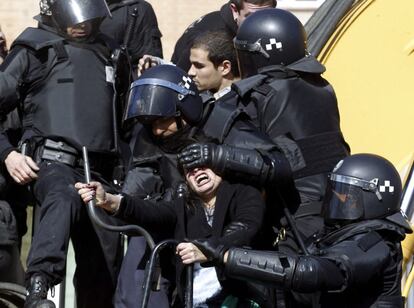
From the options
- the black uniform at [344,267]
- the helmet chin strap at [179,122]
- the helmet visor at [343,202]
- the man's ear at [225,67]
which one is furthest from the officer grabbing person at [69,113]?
the black uniform at [344,267]

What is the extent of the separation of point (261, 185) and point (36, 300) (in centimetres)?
143

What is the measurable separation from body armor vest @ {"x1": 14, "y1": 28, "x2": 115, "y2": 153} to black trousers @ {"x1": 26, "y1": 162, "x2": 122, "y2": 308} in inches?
7.6

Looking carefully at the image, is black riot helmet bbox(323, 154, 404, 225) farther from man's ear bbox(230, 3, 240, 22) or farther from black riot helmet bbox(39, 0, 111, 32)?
black riot helmet bbox(39, 0, 111, 32)

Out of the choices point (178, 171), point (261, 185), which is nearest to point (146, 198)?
point (178, 171)

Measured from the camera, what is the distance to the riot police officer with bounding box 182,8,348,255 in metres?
8.59

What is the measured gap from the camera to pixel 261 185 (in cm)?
817

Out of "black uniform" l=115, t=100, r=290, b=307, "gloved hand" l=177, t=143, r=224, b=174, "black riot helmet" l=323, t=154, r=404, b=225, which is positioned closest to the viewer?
"black riot helmet" l=323, t=154, r=404, b=225

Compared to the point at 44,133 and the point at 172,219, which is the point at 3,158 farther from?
the point at 172,219

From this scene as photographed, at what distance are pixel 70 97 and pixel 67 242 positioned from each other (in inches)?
34.1

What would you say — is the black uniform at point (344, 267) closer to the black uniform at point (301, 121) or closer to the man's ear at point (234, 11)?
the black uniform at point (301, 121)

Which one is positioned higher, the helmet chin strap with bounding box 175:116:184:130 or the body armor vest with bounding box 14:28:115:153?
the helmet chin strap with bounding box 175:116:184:130

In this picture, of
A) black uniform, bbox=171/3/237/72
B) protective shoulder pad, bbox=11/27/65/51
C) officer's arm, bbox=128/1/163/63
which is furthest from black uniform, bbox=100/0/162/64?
protective shoulder pad, bbox=11/27/65/51

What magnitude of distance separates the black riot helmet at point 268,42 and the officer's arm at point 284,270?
150cm

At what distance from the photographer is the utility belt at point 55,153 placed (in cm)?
955
